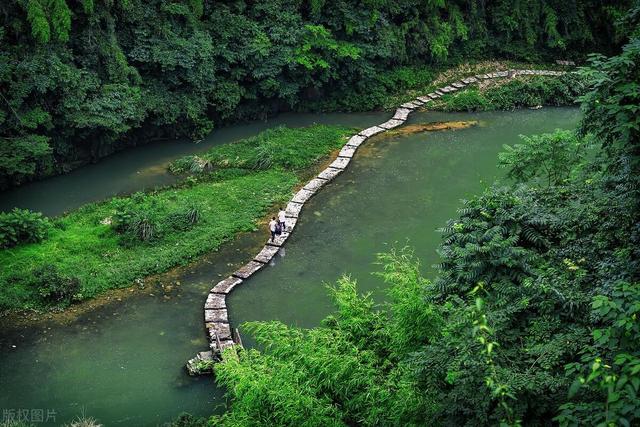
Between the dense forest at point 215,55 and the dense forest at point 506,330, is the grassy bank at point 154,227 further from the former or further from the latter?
the dense forest at point 506,330

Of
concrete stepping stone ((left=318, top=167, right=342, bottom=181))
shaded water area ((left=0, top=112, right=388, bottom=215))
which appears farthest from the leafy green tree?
shaded water area ((left=0, top=112, right=388, bottom=215))

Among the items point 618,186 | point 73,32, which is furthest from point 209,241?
point 618,186

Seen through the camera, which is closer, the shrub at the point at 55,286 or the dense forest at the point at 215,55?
the shrub at the point at 55,286

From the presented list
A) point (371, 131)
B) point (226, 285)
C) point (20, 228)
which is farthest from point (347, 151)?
point (20, 228)

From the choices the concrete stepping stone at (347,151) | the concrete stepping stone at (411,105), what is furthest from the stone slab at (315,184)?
the concrete stepping stone at (411,105)

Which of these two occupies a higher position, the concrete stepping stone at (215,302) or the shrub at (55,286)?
the shrub at (55,286)

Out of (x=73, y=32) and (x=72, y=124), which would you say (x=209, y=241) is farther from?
(x=73, y=32)

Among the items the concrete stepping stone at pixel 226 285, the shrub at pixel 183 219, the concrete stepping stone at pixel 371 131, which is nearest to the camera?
the concrete stepping stone at pixel 226 285
